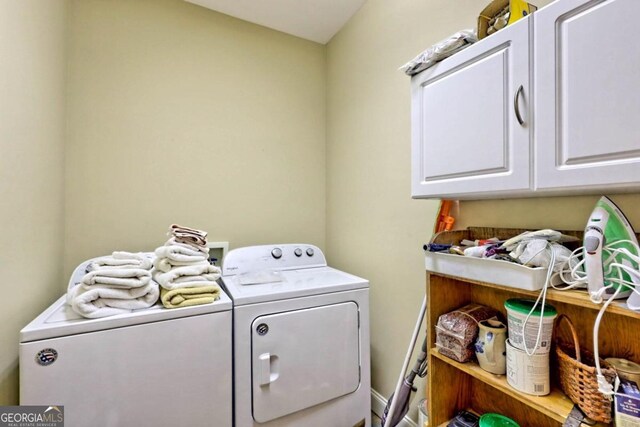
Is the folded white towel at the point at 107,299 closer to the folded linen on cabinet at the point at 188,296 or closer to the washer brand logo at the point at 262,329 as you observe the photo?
the folded linen on cabinet at the point at 188,296

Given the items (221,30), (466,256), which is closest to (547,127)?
(466,256)

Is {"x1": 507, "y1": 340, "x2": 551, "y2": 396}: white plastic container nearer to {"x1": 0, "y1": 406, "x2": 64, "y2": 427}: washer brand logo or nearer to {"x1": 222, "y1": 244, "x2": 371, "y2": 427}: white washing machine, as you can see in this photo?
{"x1": 222, "y1": 244, "x2": 371, "y2": 427}: white washing machine

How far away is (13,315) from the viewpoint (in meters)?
1.10

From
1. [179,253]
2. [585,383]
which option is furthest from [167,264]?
[585,383]

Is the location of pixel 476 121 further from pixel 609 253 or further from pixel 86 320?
pixel 86 320

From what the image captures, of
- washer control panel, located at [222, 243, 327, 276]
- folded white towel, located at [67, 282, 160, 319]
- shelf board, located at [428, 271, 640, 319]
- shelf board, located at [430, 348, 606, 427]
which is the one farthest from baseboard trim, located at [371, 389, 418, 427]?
folded white towel, located at [67, 282, 160, 319]

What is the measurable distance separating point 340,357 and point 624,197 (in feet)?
4.45

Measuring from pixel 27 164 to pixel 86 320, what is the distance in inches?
27.5

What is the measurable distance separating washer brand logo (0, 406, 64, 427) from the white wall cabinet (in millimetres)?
1641

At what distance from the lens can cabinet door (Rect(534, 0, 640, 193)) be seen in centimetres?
65

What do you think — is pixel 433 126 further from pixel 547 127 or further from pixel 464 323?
pixel 464 323

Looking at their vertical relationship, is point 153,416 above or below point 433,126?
below

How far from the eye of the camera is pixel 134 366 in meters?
1.15

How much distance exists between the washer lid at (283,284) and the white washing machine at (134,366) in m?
0.13
